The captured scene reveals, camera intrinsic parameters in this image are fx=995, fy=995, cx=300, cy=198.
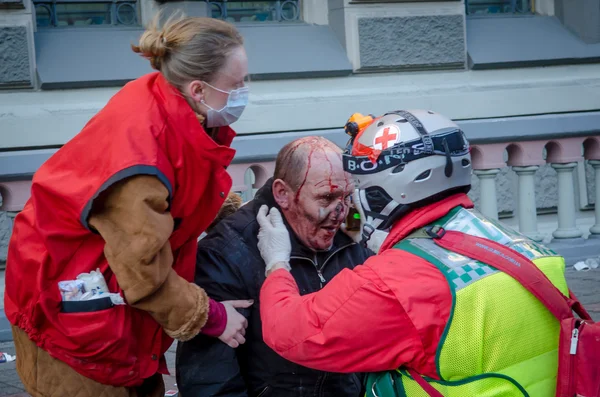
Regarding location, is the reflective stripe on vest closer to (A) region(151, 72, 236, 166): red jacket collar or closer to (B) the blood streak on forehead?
(A) region(151, 72, 236, 166): red jacket collar

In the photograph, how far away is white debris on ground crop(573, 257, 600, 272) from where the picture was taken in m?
7.39

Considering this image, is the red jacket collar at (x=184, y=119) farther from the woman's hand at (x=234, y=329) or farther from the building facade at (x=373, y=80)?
the building facade at (x=373, y=80)

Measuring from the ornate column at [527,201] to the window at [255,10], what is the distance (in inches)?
84.9

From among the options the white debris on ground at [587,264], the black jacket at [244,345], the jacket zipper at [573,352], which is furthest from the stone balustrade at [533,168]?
the jacket zipper at [573,352]

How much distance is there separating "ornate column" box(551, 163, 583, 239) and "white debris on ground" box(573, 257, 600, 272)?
0.79 feet

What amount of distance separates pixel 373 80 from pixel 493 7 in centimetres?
175

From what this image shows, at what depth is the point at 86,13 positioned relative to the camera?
738cm

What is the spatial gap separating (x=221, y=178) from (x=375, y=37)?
4.89 m

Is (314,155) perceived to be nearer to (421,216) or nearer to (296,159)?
(296,159)

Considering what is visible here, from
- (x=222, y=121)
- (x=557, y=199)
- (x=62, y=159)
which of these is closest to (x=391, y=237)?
(x=222, y=121)

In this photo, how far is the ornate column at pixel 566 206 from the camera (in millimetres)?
7543

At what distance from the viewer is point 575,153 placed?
7.45 meters

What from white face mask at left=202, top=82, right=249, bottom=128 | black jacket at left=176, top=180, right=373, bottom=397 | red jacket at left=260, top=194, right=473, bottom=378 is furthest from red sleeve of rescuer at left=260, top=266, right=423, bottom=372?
white face mask at left=202, top=82, right=249, bottom=128

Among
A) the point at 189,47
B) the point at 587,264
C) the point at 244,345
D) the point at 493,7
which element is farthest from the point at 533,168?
the point at 189,47
